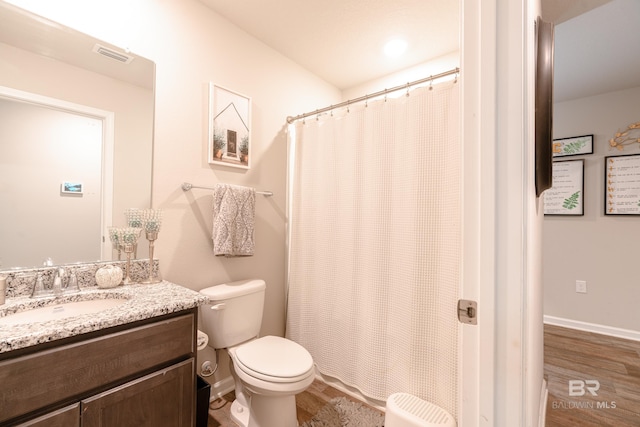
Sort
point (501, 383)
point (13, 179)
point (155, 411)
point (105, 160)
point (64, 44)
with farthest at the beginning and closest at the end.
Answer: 1. point (105, 160)
2. point (64, 44)
3. point (13, 179)
4. point (155, 411)
5. point (501, 383)

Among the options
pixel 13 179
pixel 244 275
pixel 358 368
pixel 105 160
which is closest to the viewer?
pixel 13 179

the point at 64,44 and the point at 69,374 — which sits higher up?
the point at 64,44

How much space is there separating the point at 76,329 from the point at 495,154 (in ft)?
4.05

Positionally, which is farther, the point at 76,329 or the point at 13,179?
the point at 13,179

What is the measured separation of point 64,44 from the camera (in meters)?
1.27

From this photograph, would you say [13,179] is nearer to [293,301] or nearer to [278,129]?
[278,129]

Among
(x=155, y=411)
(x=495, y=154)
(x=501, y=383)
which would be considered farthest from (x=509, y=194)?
(x=155, y=411)

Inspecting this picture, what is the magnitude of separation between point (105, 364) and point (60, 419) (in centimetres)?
16

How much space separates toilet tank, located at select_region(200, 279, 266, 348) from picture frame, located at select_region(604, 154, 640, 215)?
3450 millimetres

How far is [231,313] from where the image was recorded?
165cm

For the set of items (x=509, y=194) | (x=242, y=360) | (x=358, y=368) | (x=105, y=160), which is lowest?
(x=358, y=368)

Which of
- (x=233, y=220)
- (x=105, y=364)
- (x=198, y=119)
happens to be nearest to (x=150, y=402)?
(x=105, y=364)

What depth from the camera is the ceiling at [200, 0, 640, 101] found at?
1658 mm

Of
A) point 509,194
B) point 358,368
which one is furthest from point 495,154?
point 358,368
